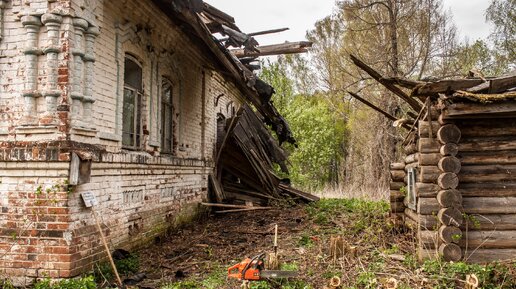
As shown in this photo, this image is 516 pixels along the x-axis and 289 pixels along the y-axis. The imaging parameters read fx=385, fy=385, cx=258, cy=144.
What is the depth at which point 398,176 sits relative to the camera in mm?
8273

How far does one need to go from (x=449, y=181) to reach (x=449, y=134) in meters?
0.70

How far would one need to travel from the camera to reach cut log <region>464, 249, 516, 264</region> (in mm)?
5766

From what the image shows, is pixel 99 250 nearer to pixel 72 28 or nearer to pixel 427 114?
pixel 72 28

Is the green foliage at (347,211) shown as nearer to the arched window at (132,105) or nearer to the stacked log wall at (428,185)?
the stacked log wall at (428,185)

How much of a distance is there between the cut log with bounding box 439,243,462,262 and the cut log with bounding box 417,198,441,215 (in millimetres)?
527

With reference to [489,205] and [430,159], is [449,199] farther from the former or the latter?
[489,205]

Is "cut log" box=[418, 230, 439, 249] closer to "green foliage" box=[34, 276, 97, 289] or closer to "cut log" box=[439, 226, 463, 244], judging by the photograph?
"cut log" box=[439, 226, 463, 244]

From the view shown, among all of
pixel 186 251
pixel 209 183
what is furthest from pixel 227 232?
pixel 209 183

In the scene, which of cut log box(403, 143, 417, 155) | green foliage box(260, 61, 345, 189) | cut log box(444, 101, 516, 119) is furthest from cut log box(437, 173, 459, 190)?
green foliage box(260, 61, 345, 189)

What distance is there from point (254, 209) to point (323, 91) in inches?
580

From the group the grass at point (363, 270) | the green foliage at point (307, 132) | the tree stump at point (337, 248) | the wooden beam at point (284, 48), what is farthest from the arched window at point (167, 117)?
the green foliage at point (307, 132)

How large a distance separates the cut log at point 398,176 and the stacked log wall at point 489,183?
7.29 ft

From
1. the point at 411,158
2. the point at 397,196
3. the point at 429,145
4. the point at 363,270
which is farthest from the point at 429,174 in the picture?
the point at 397,196

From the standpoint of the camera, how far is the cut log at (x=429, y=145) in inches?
234
